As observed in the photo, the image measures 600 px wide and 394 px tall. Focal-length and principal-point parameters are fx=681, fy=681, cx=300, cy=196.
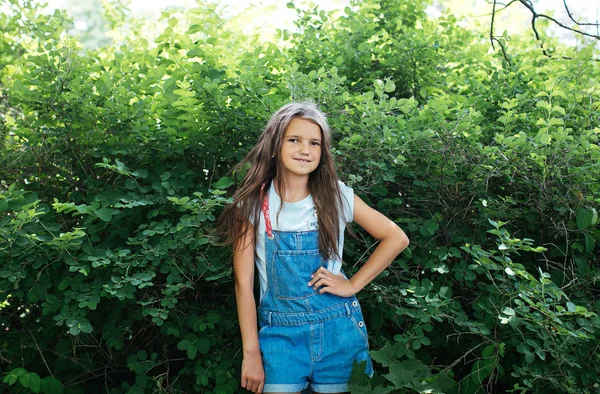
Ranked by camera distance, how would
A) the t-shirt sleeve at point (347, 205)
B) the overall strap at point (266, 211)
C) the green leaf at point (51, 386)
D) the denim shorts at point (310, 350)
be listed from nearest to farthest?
1. the denim shorts at point (310, 350)
2. the overall strap at point (266, 211)
3. the t-shirt sleeve at point (347, 205)
4. the green leaf at point (51, 386)

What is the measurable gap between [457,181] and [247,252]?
1.06 m

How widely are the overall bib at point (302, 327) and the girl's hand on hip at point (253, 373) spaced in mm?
21

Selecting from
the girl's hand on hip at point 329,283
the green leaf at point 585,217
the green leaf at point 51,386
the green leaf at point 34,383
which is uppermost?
the green leaf at point 585,217

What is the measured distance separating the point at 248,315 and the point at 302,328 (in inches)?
8.4

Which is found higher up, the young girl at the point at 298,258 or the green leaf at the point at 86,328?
the young girl at the point at 298,258

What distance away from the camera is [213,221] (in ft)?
9.45

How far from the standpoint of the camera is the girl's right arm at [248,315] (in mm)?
2461

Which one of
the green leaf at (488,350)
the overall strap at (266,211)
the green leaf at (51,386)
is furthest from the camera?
the green leaf at (51,386)

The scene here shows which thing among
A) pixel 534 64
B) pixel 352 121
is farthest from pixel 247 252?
pixel 534 64

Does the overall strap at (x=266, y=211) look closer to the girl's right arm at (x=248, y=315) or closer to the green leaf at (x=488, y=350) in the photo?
the girl's right arm at (x=248, y=315)

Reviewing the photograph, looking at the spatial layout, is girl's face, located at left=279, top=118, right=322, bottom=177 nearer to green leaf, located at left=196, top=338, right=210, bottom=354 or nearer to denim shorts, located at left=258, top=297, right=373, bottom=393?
denim shorts, located at left=258, top=297, right=373, bottom=393

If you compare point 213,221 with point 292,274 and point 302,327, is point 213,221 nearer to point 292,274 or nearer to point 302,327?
point 292,274

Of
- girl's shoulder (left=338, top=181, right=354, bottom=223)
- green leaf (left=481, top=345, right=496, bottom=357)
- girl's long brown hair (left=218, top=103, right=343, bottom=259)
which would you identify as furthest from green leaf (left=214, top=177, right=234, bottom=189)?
green leaf (left=481, top=345, right=496, bottom=357)

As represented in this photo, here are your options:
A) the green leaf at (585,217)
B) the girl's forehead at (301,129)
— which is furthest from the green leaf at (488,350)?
the girl's forehead at (301,129)
